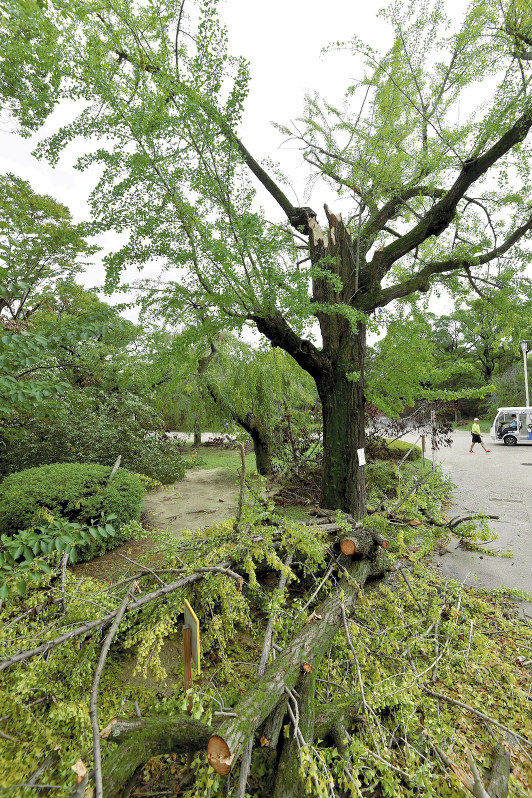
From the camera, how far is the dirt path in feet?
15.8

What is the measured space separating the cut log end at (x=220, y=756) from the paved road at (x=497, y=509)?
3.27 m

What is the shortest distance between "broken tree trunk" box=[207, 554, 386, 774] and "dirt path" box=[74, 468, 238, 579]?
1.59m

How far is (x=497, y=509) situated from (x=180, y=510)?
583 centimetres

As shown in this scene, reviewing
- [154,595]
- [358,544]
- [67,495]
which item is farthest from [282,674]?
[67,495]


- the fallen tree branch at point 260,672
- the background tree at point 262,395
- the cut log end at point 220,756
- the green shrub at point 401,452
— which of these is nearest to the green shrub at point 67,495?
the fallen tree branch at point 260,672

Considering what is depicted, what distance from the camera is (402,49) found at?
4.49 m

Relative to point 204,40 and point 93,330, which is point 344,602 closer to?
point 93,330

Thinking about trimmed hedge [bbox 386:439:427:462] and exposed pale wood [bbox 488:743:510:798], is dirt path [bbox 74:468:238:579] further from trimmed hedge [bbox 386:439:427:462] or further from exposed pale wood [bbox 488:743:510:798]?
trimmed hedge [bbox 386:439:427:462]

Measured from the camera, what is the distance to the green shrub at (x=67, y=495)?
4730mm

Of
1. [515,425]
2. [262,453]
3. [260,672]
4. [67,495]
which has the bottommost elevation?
[260,672]

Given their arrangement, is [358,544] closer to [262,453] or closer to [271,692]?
[271,692]

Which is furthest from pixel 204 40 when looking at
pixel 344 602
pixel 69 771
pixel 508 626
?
pixel 508 626

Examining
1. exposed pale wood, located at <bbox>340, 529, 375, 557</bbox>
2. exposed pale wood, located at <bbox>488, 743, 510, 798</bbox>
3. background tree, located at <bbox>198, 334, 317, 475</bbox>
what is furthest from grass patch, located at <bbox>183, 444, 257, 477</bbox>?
exposed pale wood, located at <bbox>488, 743, 510, 798</bbox>

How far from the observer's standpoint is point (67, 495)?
4941 millimetres
